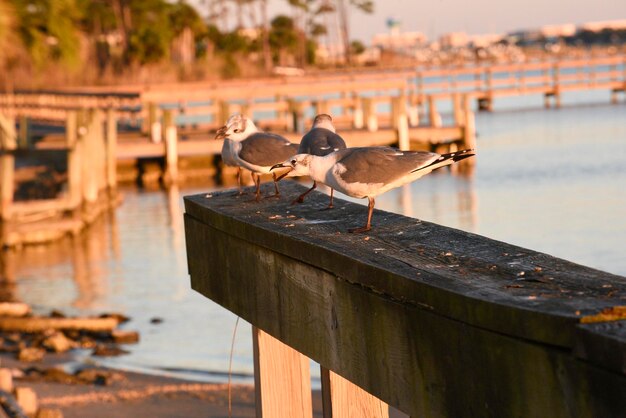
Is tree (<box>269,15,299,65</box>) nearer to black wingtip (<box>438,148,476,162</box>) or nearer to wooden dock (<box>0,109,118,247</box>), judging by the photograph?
wooden dock (<box>0,109,118,247</box>)

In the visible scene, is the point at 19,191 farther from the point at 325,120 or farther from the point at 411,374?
the point at 411,374

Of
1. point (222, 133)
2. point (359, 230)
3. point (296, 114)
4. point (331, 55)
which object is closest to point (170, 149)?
point (296, 114)

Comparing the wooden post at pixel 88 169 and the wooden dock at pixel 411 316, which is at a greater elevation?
the wooden dock at pixel 411 316

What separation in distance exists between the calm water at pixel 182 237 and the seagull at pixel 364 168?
8020 millimetres

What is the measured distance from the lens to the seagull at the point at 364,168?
3.53m

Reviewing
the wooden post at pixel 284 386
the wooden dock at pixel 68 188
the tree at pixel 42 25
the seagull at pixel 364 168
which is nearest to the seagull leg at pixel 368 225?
the seagull at pixel 364 168

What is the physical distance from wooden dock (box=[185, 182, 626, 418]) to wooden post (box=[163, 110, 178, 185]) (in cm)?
2760

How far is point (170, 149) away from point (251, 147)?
88.3ft

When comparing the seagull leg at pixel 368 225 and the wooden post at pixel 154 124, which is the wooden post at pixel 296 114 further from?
the seagull leg at pixel 368 225

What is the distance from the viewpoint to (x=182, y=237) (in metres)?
23.7

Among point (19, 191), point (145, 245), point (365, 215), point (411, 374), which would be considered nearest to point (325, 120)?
point (365, 215)

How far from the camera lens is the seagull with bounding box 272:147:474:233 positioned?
11.6 feet

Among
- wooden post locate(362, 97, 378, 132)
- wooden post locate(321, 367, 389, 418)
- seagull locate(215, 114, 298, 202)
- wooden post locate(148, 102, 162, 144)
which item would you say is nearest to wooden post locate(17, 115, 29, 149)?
wooden post locate(148, 102, 162, 144)

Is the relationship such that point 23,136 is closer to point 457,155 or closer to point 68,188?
point 68,188
